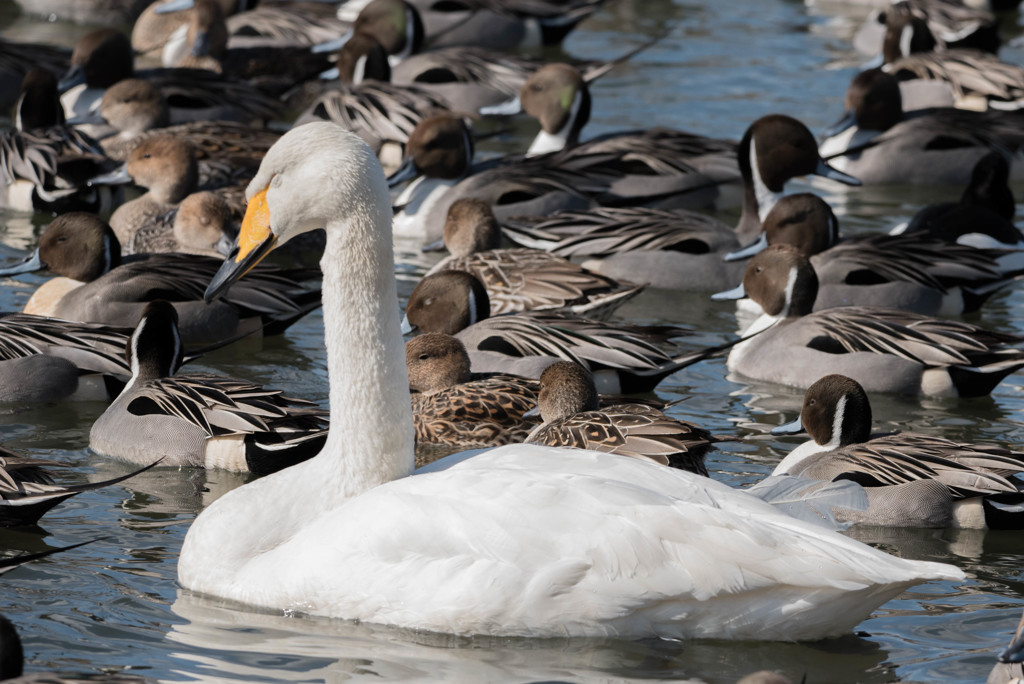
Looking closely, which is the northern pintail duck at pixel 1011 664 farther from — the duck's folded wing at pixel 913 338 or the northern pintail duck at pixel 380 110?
the northern pintail duck at pixel 380 110

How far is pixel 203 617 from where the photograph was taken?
5629mm

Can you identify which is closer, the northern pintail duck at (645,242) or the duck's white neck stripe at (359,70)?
the northern pintail duck at (645,242)

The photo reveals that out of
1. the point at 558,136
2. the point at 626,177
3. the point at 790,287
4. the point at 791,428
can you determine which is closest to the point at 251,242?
the point at 791,428

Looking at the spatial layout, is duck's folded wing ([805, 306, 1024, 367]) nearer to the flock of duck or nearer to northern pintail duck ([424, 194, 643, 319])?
the flock of duck

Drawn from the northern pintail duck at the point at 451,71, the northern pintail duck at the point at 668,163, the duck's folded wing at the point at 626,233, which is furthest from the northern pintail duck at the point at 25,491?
the northern pintail duck at the point at 451,71

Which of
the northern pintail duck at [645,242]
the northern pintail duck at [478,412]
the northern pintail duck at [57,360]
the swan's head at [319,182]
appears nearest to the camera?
the swan's head at [319,182]

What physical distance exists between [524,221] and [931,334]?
133 inches

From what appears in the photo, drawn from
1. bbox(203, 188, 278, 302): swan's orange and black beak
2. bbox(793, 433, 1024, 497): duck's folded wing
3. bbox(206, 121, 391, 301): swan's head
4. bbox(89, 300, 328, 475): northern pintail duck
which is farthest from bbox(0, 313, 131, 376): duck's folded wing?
bbox(793, 433, 1024, 497): duck's folded wing

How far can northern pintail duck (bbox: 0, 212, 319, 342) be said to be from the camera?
9242mm

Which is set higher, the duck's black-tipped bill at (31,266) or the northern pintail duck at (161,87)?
the northern pintail duck at (161,87)

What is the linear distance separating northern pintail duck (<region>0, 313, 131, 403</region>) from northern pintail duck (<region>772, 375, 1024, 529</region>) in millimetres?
3582

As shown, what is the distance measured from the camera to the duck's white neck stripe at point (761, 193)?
1167cm

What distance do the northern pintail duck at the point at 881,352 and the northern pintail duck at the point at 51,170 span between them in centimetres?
551

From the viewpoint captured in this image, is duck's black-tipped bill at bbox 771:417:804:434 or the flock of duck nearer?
the flock of duck
